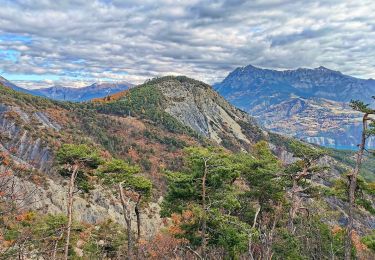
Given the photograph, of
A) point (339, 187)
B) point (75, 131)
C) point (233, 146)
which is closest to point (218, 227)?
point (339, 187)

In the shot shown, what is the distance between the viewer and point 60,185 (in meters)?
66.2

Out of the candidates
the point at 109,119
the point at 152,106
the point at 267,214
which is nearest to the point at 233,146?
the point at 152,106

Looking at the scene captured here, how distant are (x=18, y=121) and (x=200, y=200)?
2754 inches

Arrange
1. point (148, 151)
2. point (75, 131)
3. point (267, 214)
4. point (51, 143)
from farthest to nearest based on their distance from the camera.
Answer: point (148, 151) → point (75, 131) → point (51, 143) → point (267, 214)

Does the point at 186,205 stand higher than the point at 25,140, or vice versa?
the point at 186,205

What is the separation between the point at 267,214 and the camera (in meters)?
34.8

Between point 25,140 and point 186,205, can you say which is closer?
point 186,205

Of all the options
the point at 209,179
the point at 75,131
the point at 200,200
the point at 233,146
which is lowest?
the point at 233,146

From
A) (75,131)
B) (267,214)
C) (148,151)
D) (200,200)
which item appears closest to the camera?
(200,200)

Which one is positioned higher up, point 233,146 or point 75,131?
point 75,131

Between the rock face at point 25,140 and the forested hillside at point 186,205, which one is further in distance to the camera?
the rock face at point 25,140

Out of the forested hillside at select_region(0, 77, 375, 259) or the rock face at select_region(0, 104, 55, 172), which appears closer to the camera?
the forested hillside at select_region(0, 77, 375, 259)

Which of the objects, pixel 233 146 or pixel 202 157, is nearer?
pixel 202 157

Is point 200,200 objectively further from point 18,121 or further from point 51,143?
point 18,121
